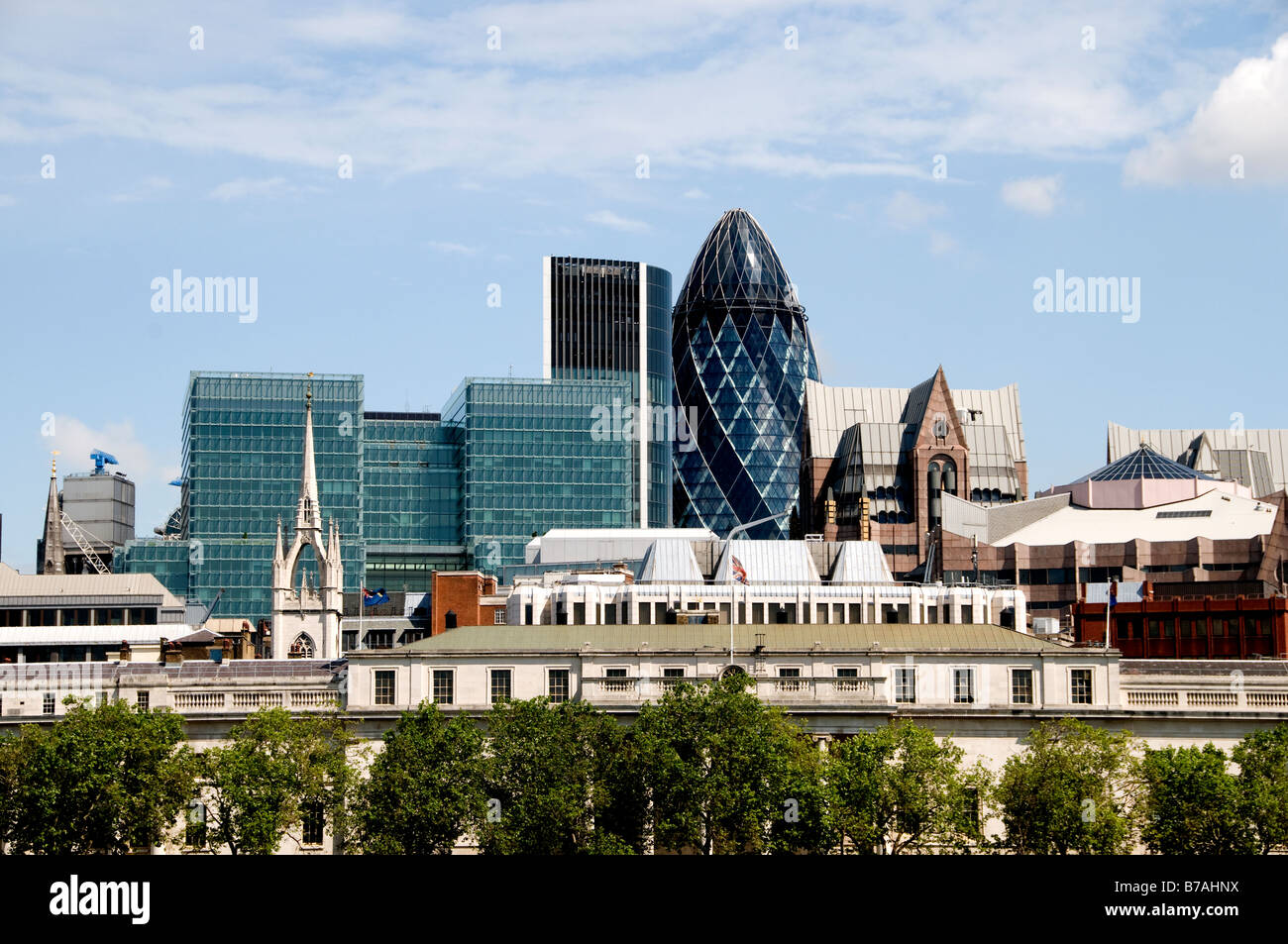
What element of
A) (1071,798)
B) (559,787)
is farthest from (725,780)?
(1071,798)

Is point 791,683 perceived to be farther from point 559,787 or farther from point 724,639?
point 559,787

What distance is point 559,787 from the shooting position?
96.1 meters

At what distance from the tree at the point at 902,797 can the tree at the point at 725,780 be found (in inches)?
62.3

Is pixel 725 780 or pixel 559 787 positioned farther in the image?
pixel 559 787

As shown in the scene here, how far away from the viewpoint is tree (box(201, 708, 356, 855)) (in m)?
96.7

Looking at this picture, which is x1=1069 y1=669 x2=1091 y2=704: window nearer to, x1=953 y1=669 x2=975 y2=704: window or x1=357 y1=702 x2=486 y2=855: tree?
x1=953 y1=669 x2=975 y2=704: window

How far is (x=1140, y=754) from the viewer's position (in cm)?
10519

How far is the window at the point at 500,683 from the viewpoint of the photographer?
4323 inches

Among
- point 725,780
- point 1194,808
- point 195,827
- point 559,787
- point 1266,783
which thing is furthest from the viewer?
point 559,787

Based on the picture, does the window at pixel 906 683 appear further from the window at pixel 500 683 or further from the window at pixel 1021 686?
the window at pixel 500 683

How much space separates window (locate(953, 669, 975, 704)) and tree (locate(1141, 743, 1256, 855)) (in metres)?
15.0

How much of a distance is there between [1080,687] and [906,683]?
29.3 feet

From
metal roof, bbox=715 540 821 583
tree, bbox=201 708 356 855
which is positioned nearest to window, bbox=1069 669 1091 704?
tree, bbox=201 708 356 855
